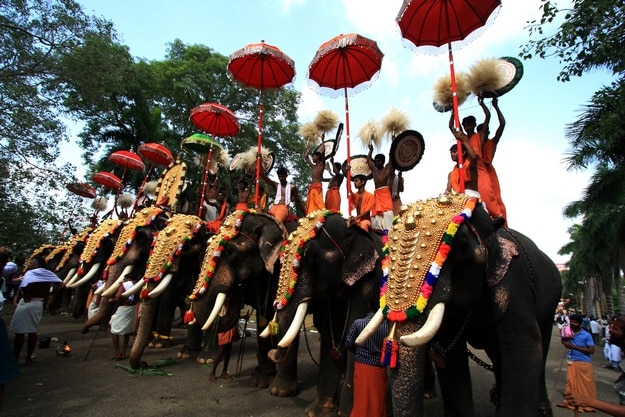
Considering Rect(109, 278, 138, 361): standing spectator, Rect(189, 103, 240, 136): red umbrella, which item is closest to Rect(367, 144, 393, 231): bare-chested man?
Rect(189, 103, 240, 136): red umbrella

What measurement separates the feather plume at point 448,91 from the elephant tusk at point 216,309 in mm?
4346

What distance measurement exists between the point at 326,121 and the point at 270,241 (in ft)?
12.2

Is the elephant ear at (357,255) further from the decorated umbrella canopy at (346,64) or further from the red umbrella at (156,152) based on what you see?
the red umbrella at (156,152)

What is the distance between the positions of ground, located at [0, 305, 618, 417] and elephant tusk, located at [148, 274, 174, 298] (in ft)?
4.70

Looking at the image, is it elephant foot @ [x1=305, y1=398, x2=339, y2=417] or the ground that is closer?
elephant foot @ [x1=305, y1=398, x2=339, y2=417]

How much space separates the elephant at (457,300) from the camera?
2.74m

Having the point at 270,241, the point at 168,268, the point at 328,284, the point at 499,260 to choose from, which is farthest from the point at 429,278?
the point at 168,268

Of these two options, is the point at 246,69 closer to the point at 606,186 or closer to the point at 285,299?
the point at 285,299

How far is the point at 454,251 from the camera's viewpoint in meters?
3.12

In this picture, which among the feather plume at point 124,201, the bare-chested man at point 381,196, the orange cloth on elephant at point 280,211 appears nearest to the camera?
the bare-chested man at point 381,196

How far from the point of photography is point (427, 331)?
104 inches

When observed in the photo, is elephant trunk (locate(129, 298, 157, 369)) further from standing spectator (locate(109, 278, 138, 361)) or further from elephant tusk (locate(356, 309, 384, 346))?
elephant tusk (locate(356, 309, 384, 346))

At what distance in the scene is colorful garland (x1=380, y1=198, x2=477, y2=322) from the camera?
279cm

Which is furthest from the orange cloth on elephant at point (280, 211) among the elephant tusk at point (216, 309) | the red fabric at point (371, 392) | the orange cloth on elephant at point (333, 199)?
the red fabric at point (371, 392)
